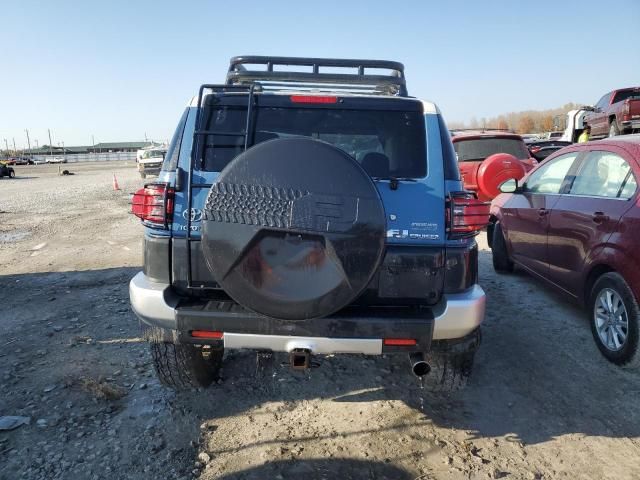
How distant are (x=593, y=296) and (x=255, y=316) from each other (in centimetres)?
300

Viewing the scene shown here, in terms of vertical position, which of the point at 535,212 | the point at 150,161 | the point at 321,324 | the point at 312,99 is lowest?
the point at 150,161

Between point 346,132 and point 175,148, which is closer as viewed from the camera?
point 175,148

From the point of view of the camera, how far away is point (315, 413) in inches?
122

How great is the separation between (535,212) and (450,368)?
109 inches

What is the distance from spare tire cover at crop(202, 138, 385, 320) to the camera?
2305mm

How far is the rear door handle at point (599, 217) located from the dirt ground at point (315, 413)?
3.55ft

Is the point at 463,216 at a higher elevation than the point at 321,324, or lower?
higher

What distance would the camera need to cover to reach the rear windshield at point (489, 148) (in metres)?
9.95

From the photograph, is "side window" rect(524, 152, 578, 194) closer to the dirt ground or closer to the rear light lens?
the dirt ground

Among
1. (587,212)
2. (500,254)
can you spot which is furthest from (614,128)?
(587,212)

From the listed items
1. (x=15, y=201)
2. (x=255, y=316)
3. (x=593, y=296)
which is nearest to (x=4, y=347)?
(x=255, y=316)


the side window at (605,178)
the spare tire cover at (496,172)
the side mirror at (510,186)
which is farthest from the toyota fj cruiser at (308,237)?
the spare tire cover at (496,172)

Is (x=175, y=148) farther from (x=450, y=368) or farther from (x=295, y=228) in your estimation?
(x=450, y=368)

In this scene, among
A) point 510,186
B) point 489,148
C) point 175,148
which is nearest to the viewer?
point 175,148
